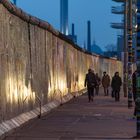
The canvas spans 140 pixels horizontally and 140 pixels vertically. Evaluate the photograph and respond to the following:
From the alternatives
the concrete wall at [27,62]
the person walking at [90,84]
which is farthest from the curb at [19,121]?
the person walking at [90,84]

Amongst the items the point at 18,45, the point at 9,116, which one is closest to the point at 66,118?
the point at 18,45

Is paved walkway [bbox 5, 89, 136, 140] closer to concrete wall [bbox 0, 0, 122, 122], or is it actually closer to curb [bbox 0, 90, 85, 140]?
curb [bbox 0, 90, 85, 140]

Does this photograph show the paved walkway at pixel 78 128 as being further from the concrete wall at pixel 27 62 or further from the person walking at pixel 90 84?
the person walking at pixel 90 84

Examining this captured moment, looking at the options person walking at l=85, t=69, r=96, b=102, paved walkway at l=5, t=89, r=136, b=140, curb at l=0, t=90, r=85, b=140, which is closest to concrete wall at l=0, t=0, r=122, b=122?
curb at l=0, t=90, r=85, b=140

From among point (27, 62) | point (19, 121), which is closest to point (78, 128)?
point (19, 121)

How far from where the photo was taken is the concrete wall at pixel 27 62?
15.7 m

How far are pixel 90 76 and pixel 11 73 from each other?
57.8ft

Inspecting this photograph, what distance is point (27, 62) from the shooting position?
64.1ft

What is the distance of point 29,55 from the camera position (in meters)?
20.0

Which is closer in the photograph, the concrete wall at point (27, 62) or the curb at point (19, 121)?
the curb at point (19, 121)

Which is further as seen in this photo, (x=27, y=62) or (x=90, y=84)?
(x=90, y=84)

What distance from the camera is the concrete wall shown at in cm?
1567

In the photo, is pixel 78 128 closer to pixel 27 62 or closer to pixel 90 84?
pixel 27 62

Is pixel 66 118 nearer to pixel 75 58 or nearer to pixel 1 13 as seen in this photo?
pixel 1 13
